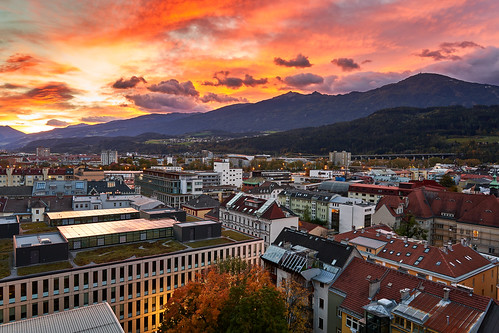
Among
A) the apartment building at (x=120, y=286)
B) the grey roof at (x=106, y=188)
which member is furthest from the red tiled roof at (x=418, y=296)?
the grey roof at (x=106, y=188)

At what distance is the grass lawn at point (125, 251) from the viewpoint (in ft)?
132

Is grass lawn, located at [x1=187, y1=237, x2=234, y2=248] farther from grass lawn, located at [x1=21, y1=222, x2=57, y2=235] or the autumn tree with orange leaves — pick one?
grass lawn, located at [x1=21, y1=222, x2=57, y2=235]

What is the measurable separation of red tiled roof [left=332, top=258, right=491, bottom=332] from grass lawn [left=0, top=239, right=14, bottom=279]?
34689 mm

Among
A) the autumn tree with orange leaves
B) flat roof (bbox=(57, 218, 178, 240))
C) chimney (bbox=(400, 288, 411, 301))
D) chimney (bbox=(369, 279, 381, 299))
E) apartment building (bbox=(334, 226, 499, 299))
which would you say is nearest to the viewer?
the autumn tree with orange leaves

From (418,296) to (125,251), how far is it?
3404 cm

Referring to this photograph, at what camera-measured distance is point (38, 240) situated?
42344mm

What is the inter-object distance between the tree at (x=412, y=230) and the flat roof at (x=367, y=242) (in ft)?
63.9

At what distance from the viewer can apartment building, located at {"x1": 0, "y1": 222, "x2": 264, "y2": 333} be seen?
110 ft

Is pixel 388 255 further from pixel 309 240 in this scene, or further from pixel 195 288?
pixel 195 288

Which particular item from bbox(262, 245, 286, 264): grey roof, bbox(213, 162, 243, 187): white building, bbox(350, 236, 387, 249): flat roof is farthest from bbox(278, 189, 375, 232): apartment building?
bbox(213, 162, 243, 187): white building

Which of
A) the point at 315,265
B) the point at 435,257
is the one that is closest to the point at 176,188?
the point at 315,265

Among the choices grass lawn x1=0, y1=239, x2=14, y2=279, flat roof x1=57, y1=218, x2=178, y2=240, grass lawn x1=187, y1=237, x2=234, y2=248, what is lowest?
grass lawn x1=187, y1=237, x2=234, y2=248

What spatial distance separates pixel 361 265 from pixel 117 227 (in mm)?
34860

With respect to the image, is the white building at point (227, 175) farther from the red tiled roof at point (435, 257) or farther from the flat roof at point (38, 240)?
the flat roof at point (38, 240)
